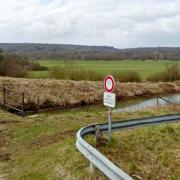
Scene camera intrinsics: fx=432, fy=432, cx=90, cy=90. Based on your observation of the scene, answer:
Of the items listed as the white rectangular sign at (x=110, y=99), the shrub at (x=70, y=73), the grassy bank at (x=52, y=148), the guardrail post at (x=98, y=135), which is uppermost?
the white rectangular sign at (x=110, y=99)

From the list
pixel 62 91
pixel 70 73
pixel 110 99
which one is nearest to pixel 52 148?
pixel 110 99

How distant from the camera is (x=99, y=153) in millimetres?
7977

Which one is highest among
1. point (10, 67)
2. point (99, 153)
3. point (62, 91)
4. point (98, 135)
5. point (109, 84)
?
point (109, 84)

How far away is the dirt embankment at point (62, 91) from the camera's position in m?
35.9

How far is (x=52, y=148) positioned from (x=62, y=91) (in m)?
28.3

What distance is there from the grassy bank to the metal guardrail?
13.1 inches

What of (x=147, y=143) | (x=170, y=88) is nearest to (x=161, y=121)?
(x=147, y=143)

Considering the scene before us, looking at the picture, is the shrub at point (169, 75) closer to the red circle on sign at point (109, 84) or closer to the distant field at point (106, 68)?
the distant field at point (106, 68)

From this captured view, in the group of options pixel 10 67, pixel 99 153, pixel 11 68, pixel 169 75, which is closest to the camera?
pixel 99 153

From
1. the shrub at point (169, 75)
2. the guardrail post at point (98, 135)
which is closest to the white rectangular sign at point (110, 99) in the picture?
the guardrail post at point (98, 135)

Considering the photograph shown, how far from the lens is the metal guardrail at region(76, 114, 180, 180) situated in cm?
705

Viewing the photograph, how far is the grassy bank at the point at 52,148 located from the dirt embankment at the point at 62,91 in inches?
669

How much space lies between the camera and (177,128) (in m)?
14.4

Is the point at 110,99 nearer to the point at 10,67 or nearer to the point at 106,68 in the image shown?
the point at 10,67
